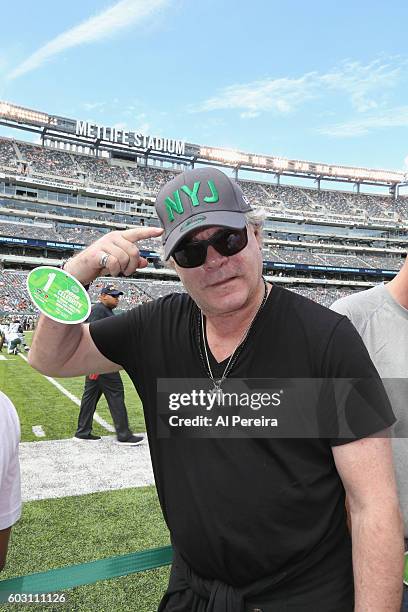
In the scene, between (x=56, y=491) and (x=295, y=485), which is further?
(x=56, y=491)

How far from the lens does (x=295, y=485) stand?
4.03ft

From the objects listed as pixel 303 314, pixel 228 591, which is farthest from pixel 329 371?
pixel 228 591

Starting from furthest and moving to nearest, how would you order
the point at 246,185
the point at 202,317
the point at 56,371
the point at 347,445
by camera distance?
the point at 246,185 < the point at 56,371 < the point at 202,317 < the point at 347,445

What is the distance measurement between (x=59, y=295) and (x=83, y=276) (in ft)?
0.35

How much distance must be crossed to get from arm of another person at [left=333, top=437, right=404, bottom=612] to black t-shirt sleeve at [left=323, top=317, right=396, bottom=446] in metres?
0.04

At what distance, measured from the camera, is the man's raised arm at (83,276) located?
150 centimetres

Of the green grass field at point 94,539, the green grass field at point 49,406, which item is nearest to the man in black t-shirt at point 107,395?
the green grass field at point 49,406

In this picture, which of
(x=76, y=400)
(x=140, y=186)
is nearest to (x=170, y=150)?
(x=140, y=186)

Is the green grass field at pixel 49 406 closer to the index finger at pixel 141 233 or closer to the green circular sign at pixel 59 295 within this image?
the green circular sign at pixel 59 295

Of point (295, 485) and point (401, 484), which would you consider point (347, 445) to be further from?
point (401, 484)

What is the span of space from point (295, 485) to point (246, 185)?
68.1 metres

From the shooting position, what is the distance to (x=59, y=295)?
1.49 metres

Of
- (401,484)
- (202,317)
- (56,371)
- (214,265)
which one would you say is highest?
(214,265)

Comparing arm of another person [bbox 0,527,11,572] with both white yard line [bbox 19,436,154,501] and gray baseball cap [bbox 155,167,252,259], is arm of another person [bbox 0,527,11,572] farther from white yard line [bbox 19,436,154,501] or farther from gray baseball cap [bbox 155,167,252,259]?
white yard line [bbox 19,436,154,501]
